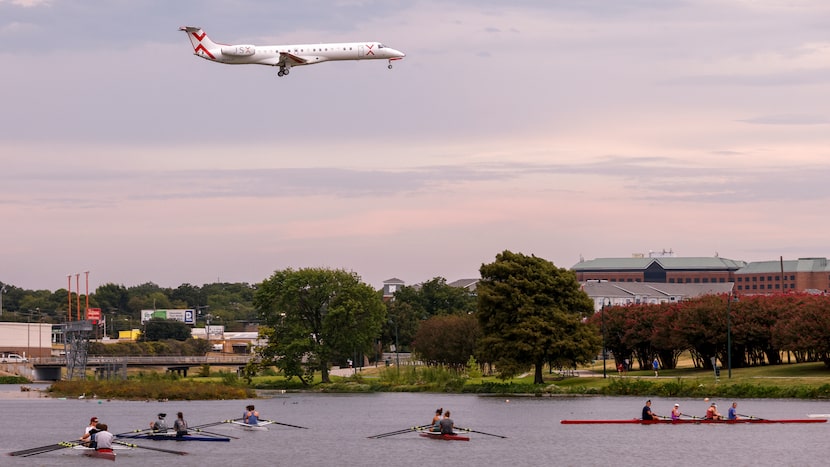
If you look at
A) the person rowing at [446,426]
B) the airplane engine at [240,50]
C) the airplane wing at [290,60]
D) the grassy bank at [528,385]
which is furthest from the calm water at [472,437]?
the airplane engine at [240,50]

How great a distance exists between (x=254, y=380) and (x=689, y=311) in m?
54.9

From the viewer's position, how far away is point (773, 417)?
3312 inches

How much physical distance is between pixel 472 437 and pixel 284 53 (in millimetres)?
32617

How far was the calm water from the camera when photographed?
66.2 meters

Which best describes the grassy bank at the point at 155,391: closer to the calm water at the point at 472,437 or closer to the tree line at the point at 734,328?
the calm water at the point at 472,437

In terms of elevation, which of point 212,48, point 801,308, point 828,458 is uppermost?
point 212,48

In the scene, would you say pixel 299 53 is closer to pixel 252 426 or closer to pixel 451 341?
pixel 252 426

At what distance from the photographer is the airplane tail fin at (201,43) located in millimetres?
92938

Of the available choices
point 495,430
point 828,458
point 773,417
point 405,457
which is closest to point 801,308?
point 773,417

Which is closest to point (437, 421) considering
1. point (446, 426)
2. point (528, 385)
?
point (446, 426)

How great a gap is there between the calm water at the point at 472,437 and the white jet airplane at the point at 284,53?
87.9 feet

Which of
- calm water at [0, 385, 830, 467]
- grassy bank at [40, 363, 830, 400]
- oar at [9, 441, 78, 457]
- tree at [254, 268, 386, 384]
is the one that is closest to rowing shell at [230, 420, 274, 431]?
calm water at [0, 385, 830, 467]

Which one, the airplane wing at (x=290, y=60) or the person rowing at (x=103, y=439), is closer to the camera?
the person rowing at (x=103, y=439)

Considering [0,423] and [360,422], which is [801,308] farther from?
[0,423]
